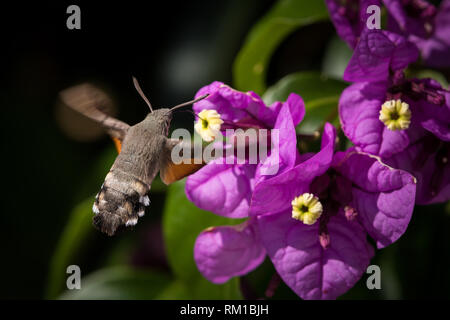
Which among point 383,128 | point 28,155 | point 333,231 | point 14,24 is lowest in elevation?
point 333,231

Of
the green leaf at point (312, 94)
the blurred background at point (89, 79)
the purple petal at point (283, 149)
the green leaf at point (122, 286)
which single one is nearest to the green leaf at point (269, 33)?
the green leaf at point (312, 94)

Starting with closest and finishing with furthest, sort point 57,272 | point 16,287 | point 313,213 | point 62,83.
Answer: point 313,213 < point 57,272 < point 16,287 < point 62,83

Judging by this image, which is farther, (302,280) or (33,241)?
(33,241)

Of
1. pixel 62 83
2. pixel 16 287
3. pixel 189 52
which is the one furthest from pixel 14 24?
pixel 16 287

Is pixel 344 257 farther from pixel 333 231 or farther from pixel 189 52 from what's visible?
pixel 189 52

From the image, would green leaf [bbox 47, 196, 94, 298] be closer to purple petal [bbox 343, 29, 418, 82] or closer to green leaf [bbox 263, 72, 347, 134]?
green leaf [bbox 263, 72, 347, 134]

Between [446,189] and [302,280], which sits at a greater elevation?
[446,189]

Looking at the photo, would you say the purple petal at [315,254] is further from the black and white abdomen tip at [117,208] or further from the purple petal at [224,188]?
the black and white abdomen tip at [117,208]

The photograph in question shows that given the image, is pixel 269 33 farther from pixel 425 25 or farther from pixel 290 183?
pixel 290 183
